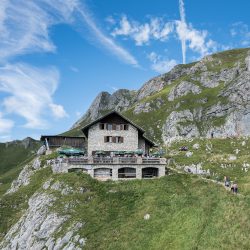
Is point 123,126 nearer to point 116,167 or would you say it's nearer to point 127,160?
point 127,160

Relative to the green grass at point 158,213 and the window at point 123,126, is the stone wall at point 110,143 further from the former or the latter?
the green grass at point 158,213

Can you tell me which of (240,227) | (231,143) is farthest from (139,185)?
(231,143)

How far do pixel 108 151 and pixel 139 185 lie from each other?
14105 millimetres

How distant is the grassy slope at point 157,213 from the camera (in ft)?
121

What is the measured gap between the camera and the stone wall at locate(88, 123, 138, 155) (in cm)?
6419

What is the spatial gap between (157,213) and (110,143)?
23021 millimetres

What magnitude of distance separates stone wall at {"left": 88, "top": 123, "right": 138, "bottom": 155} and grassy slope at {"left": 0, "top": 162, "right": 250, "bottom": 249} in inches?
425

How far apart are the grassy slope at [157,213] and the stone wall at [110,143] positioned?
425 inches

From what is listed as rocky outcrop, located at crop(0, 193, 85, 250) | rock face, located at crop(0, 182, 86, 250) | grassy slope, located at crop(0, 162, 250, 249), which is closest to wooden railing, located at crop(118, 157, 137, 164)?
grassy slope, located at crop(0, 162, 250, 249)

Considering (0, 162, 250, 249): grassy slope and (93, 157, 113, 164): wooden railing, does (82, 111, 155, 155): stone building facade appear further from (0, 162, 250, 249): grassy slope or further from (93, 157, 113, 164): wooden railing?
(0, 162, 250, 249): grassy slope

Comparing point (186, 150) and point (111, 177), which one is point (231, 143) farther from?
point (111, 177)

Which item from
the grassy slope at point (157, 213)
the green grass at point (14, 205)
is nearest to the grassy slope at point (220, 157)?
the grassy slope at point (157, 213)

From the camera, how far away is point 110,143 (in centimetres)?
6475

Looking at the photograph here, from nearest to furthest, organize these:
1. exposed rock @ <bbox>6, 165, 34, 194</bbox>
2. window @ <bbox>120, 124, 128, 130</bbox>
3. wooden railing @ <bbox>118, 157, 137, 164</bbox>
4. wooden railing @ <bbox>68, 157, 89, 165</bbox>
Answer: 1. wooden railing @ <bbox>68, 157, 89, 165</bbox>
2. wooden railing @ <bbox>118, 157, 137, 164</bbox>
3. window @ <bbox>120, 124, 128, 130</bbox>
4. exposed rock @ <bbox>6, 165, 34, 194</bbox>
